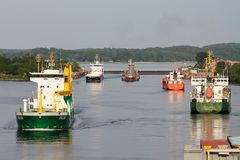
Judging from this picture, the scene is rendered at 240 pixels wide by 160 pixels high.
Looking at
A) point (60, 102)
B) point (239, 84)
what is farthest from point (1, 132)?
point (239, 84)

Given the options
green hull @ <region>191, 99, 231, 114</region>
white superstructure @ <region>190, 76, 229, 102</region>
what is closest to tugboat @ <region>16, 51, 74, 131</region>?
green hull @ <region>191, 99, 231, 114</region>

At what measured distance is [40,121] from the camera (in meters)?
Answer: 46.8

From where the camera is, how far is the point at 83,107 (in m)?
70.7

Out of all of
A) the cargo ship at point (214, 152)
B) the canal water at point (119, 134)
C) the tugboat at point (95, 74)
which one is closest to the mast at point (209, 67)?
the canal water at point (119, 134)

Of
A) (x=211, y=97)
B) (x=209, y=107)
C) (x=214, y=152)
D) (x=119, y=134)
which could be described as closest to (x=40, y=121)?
(x=119, y=134)

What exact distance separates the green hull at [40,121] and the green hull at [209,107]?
60.4ft

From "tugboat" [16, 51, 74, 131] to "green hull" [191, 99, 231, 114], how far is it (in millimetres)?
14087

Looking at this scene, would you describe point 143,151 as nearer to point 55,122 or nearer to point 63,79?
point 55,122

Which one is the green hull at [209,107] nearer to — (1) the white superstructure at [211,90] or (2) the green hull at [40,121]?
(1) the white superstructure at [211,90]

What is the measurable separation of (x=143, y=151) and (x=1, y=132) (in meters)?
12.3

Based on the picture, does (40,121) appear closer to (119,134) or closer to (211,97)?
(119,134)

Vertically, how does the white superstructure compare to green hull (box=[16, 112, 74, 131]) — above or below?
above

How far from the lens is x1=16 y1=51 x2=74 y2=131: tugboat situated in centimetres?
4691

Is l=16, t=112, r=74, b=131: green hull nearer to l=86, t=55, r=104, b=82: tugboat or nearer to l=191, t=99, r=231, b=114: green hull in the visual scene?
l=191, t=99, r=231, b=114: green hull
